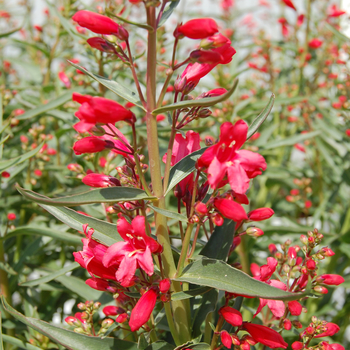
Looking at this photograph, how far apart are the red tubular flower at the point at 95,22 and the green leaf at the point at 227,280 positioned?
1.99 ft

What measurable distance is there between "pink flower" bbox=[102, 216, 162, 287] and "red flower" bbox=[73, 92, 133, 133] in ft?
0.78

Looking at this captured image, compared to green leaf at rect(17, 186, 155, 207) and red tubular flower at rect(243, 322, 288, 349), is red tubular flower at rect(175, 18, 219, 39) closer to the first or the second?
green leaf at rect(17, 186, 155, 207)

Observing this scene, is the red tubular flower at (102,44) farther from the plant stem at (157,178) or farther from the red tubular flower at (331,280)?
the red tubular flower at (331,280)

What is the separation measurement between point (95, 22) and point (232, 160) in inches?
18.2

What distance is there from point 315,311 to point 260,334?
1.26 meters

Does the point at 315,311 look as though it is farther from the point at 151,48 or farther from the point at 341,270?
the point at 151,48

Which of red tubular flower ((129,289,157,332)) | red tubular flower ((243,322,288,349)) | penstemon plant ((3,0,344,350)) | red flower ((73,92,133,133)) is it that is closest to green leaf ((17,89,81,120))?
penstemon plant ((3,0,344,350))

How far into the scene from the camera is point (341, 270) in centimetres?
201

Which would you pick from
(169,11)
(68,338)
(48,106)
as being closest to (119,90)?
(169,11)

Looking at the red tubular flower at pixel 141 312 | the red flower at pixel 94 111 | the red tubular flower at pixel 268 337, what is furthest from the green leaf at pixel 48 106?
the red tubular flower at pixel 268 337

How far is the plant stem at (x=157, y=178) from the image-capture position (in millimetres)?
851

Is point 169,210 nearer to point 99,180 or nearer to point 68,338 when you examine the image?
point 99,180

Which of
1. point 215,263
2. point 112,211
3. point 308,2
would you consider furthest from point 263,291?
point 308,2

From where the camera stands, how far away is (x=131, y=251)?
0.87 m
